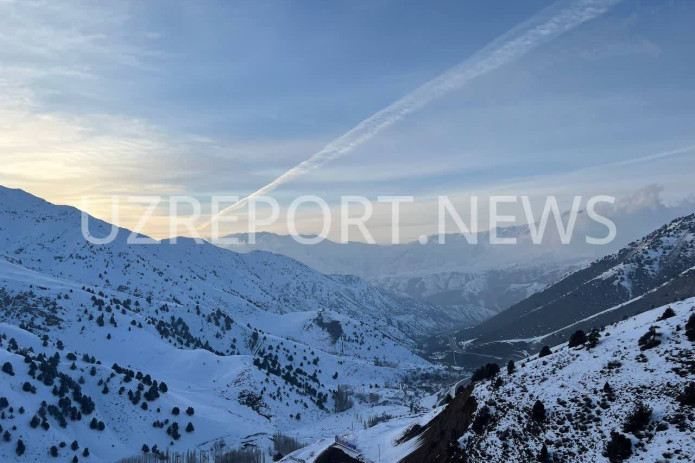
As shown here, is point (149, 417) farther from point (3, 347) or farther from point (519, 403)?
point (519, 403)

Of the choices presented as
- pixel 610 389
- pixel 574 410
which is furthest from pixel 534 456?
pixel 610 389

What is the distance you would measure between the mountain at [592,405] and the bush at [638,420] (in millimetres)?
106

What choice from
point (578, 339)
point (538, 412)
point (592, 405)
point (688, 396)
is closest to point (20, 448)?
point (538, 412)

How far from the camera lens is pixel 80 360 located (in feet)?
623

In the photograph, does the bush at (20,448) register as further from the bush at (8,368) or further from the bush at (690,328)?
the bush at (690,328)

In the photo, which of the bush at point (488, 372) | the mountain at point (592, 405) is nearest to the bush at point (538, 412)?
the mountain at point (592, 405)

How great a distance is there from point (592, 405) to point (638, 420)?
7.02 metres

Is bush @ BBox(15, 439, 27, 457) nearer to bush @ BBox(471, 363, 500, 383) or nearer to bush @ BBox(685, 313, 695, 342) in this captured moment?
bush @ BBox(471, 363, 500, 383)

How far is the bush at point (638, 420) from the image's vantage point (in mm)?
52781

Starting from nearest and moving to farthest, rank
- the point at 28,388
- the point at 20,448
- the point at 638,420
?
the point at 638,420, the point at 20,448, the point at 28,388

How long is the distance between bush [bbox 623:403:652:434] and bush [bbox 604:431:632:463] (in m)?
1.92

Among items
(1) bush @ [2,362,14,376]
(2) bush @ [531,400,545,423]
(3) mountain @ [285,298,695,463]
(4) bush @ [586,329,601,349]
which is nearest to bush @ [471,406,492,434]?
(3) mountain @ [285,298,695,463]

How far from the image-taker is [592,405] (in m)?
60.0

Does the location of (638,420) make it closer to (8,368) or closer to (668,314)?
(668,314)
